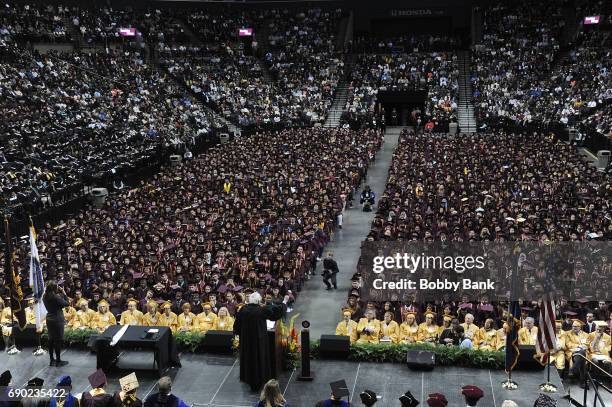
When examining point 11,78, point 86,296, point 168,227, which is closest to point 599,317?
point 86,296

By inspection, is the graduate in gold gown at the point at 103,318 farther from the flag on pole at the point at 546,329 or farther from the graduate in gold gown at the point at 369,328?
the flag on pole at the point at 546,329

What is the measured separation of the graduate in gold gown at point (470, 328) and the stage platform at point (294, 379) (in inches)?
74.5

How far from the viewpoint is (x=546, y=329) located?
1048 centimetres

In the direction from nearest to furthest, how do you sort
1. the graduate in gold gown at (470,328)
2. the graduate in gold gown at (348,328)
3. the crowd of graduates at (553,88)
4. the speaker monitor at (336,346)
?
the speaker monitor at (336,346) < the graduate in gold gown at (470,328) < the graduate in gold gown at (348,328) < the crowd of graduates at (553,88)

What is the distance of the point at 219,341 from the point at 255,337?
216cm

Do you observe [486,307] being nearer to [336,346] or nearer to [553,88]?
[336,346]

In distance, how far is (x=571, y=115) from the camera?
39.7 metres

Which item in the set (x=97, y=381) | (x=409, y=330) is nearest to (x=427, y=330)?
(x=409, y=330)

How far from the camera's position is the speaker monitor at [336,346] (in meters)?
12.1

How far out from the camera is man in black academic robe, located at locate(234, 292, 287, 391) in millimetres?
10359

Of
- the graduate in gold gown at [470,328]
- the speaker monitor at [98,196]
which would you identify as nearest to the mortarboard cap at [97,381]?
the graduate in gold gown at [470,328]

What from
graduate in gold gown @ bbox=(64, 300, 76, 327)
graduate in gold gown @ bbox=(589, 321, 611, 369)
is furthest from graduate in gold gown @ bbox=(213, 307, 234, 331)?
graduate in gold gown @ bbox=(589, 321, 611, 369)

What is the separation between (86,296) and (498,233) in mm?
11341

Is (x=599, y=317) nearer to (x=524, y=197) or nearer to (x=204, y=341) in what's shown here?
(x=204, y=341)
